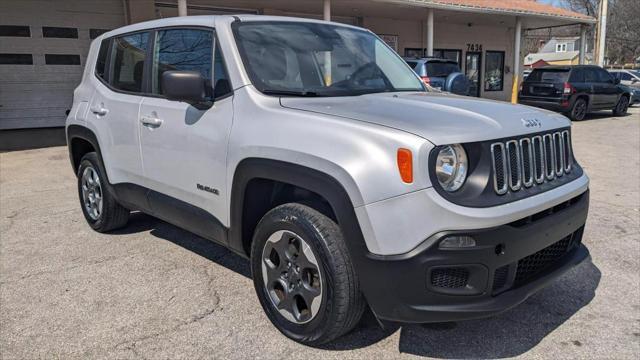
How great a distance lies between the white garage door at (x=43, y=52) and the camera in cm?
1252

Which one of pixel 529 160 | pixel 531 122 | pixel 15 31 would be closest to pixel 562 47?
pixel 15 31

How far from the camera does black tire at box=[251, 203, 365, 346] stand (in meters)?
2.59

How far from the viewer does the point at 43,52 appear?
13.0m

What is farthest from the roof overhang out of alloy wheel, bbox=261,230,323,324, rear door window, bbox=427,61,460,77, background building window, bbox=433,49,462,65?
alloy wheel, bbox=261,230,323,324

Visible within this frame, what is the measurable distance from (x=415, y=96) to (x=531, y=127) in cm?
86

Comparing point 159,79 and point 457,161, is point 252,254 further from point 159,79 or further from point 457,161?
point 159,79

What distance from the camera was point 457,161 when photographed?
2484 millimetres

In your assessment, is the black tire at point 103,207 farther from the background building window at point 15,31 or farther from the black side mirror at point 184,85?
the background building window at point 15,31

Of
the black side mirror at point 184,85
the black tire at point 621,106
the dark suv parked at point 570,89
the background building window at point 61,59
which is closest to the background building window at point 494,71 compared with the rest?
the black tire at point 621,106

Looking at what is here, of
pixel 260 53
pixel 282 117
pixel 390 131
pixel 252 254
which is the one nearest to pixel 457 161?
pixel 390 131

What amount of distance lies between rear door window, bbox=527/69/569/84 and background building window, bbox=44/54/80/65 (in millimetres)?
13032

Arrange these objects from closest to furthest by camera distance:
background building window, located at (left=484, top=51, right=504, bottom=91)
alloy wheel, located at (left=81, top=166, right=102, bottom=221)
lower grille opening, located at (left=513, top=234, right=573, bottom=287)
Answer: lower grille opening, located at (left=513, top=234, right=573, bottom=287)
alloy wheel, located at (left=81, top=166, right=102, bottom=221)
background building window, located at (left=484, top=51, right=504, bottom=91)

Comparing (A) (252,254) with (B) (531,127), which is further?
(A) (252,254)

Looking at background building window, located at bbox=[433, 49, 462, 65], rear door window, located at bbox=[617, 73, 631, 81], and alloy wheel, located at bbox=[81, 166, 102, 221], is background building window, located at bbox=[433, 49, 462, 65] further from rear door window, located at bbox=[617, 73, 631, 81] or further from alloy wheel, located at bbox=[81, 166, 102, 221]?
alloy wheel, located at bbox=[81, 166, 102, 221]
